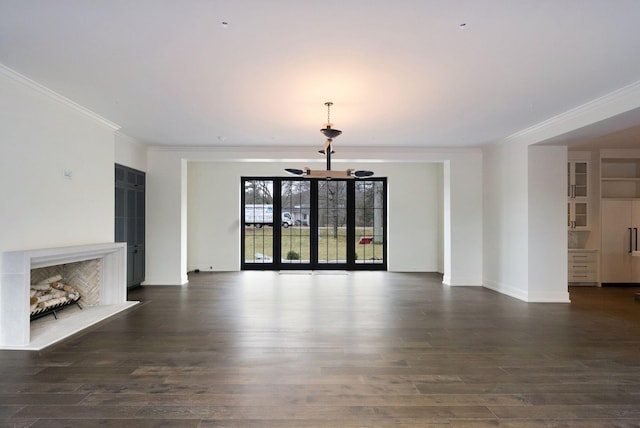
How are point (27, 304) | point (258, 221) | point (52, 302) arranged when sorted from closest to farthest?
point (27, 304)
point (52, 302)
point (258, 221)

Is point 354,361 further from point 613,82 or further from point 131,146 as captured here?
point 131,146

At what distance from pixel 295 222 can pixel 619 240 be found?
6.72 m

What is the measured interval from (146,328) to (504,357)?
376 centimetres

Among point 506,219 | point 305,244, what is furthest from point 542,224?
point 305,244

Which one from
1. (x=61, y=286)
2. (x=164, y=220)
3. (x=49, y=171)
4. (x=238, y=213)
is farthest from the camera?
(x=238, y=213)

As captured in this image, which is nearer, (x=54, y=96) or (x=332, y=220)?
(x=54, y=96)

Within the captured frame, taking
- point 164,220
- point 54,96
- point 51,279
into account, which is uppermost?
point 54,96

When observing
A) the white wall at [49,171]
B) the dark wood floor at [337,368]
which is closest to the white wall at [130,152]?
the white wall at [49,171]

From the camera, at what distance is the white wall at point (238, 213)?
8656 millimetres

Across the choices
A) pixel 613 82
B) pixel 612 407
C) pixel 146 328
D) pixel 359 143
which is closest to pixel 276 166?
pixel 359 143

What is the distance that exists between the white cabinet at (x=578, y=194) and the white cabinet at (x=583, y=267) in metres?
0.51

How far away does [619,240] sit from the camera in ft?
22.8

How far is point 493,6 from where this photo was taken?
238cm

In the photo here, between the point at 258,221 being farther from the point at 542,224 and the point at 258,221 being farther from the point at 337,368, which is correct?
the point at 337,368
